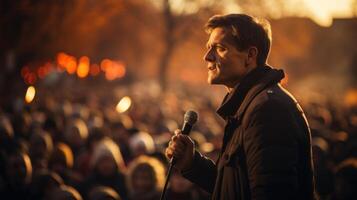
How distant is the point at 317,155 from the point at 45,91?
21025 mm

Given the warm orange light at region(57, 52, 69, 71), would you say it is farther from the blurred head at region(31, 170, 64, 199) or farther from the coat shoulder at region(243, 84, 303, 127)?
the coat shoulder at region(243, 84, 303, 127)

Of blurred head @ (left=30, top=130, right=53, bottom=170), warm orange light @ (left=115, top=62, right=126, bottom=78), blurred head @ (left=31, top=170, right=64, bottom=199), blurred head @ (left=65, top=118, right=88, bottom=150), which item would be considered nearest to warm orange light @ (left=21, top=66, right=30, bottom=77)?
warm orange light @ (left=115, top=62, right=126, bottom=78)

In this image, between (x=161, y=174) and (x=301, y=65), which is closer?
(x=161, y=174)

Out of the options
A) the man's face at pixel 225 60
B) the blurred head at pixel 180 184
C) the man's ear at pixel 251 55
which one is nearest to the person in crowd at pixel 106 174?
the blurred head at pixel 180 184

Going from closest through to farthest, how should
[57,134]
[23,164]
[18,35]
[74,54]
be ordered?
[23,164]
[57,134]
[18,35]
[74,54]

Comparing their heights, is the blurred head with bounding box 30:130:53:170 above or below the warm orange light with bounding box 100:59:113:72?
above

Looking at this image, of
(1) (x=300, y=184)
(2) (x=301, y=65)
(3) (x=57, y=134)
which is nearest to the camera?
(1) (x=300, y=184)

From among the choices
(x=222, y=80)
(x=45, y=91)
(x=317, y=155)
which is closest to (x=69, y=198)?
(x=317, y=155)

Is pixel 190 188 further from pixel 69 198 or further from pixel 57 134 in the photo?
pixel 57 134

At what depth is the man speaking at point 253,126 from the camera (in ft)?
7.73

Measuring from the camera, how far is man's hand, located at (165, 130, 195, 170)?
299 cm

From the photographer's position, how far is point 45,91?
25391 mm

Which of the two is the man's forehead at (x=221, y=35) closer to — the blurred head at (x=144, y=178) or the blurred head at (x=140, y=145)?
the blurred head at (x=144, y=178)

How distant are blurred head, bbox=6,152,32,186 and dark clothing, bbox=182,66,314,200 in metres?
4.44
